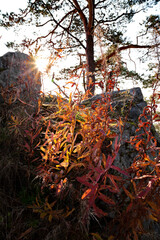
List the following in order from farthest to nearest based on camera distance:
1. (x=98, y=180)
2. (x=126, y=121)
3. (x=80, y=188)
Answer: (x=126, y=121)
(x=80, y=188)
(x=98, y=180)

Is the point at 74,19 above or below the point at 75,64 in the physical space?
above

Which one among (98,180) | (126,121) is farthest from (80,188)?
(126,121)

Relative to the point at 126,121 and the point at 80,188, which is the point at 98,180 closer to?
the point at 80,188

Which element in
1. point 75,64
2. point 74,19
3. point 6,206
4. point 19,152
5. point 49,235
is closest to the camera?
point 49,235

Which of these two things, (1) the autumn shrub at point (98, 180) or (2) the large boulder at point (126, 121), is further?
(2) the large boulder at point (126, 121)

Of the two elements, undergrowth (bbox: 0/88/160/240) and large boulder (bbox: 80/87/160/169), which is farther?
large boulder (bbox: 80/87/160/169)

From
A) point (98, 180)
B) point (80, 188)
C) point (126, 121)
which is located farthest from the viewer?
point (126, 121)

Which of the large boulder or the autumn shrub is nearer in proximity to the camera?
the autumn shrub

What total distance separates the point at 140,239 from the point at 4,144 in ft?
4.49

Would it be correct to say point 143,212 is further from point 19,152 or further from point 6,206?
point 19,152

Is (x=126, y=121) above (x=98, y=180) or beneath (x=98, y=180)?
above

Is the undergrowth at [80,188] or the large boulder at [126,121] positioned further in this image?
the large boulder at [126,121]

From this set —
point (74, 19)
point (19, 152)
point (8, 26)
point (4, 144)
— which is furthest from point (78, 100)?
point (74, 19)

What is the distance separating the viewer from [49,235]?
3.35ft
